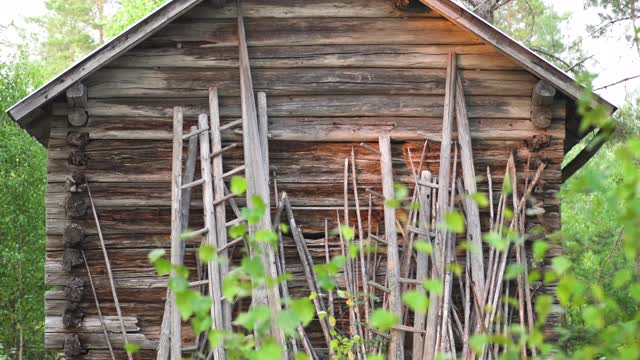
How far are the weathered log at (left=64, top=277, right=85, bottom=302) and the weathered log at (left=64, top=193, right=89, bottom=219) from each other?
668mm

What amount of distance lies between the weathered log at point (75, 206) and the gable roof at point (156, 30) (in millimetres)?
949

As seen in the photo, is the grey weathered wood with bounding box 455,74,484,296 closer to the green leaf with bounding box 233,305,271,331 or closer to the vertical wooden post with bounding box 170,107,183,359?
the vertical wooden post with bounding box 170,107,183,359

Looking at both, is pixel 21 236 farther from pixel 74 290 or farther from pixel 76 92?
pixel 76 92

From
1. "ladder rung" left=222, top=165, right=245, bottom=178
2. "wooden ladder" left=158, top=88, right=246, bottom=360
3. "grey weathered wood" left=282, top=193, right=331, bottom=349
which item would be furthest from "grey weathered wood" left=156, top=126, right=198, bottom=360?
"grey weathered wood" left=282, top=193, right=331, bottom=349

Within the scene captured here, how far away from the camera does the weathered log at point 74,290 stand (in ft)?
32.4

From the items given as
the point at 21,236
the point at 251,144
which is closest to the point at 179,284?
the point at 251,144

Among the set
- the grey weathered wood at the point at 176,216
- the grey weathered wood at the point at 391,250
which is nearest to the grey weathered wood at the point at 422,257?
the grey weathered wood at the point at 391,250

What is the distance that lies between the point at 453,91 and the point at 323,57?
1.44 metres

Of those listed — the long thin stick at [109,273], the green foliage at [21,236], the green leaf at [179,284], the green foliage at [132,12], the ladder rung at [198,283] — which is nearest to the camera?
the green leaf at [179,284]

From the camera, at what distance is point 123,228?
33.1 ft

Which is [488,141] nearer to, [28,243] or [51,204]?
[51,204]

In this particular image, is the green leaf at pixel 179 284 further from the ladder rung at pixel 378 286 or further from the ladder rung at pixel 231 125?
the ladder rung at pixel 231 125

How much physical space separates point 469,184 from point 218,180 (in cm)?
261

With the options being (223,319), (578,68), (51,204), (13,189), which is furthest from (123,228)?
(578,68)
